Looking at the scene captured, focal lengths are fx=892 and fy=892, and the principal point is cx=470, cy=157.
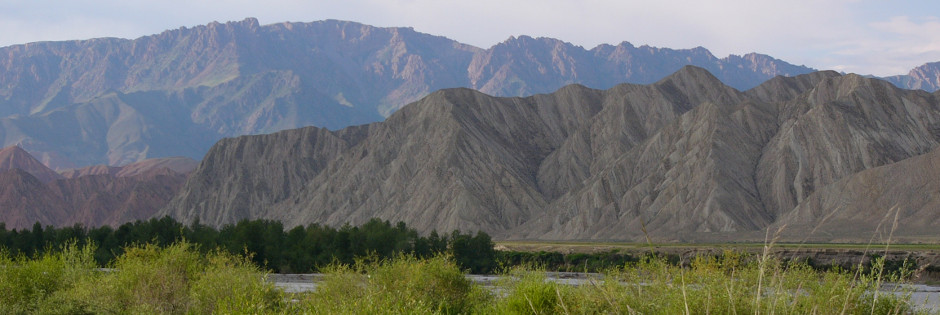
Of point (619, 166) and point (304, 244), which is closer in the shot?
point (304, 244)

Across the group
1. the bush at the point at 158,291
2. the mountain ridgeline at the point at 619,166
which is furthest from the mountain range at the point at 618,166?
the bush at the point at 158,291

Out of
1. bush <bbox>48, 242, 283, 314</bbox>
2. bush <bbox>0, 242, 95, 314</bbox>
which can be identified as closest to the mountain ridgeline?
bush <bbox>48, 242, 283, 314</bbox>

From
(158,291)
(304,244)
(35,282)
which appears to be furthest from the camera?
(304,244)

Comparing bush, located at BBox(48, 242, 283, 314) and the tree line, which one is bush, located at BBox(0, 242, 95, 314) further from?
the tree line

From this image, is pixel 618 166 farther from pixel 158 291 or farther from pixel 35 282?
pixel 35 282

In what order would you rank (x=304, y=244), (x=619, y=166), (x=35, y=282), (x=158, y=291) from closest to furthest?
(x=158, y=291), (x=35, y=282), (x=304, y=244), (x=619, y=166)

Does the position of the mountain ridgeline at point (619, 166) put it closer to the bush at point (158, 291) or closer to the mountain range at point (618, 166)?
the mountain range at point (618, 166)

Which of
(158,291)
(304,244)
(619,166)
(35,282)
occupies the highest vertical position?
(619,166)

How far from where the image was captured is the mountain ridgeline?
114438 millimetres

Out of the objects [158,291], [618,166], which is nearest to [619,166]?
[618,166]

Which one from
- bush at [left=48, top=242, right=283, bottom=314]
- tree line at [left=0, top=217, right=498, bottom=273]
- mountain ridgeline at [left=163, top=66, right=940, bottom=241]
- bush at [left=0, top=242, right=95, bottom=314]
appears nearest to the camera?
bush at [left=0, top=242, right=95, bottom=314]

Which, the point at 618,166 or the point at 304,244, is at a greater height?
the point at 618,166

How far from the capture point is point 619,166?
135875mm

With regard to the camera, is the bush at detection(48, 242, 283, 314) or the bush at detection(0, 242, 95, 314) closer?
the bush at detection(0, 242, 95, 314)
